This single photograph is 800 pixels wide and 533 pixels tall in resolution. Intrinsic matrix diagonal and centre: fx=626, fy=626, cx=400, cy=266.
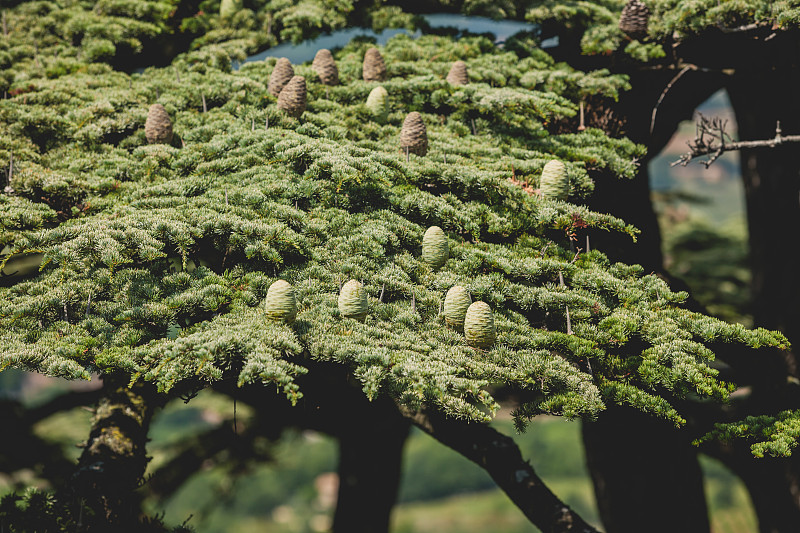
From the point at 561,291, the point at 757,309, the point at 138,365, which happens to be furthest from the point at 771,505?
the point at 138,365

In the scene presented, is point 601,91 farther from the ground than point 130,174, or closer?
farther from the ground

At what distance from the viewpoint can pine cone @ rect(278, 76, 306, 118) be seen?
18.4ft

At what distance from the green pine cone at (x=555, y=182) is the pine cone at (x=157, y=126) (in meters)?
3.28

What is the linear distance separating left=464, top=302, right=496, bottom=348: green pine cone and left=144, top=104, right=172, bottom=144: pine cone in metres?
3.37

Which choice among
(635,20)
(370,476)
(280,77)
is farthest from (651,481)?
(280,77)

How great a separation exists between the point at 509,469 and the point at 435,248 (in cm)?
215

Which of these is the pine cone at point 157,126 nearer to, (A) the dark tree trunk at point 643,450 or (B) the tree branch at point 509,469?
(B) the tree branch at point 509,469

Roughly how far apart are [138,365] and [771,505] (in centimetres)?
673

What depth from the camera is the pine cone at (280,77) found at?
602 centimetres

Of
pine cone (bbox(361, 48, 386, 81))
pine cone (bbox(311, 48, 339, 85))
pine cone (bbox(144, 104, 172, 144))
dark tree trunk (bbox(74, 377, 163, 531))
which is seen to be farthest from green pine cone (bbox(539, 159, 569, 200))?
dark tree trunk (bbox(74, 377, 163, 531))

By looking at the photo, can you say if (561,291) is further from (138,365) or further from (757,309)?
(757,309)

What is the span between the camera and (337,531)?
857cm

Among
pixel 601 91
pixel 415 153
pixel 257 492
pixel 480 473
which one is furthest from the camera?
pixel 480 473

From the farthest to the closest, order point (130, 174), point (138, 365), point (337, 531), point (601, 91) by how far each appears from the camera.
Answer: point (337, 531) → point (601, 91) → point (130, 174) → point (138, 365)
